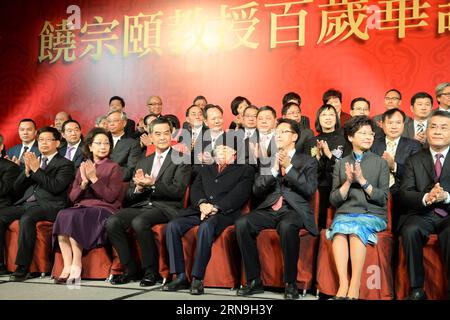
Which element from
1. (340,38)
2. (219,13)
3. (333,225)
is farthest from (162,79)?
(333,225)

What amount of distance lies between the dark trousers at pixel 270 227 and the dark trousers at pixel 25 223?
1.65 meters

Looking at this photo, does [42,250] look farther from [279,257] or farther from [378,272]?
[378,272]

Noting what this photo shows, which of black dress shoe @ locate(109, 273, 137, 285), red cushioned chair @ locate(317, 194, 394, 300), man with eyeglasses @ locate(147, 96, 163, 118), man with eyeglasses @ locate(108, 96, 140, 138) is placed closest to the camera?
red cushioned chair @ locate(317, 194, 394, 300)

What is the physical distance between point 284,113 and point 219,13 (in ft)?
7.59

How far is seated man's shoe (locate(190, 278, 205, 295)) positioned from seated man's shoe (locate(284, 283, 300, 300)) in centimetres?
55

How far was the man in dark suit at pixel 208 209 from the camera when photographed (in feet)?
12.3

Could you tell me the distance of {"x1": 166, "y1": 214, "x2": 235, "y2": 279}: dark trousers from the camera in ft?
12.2

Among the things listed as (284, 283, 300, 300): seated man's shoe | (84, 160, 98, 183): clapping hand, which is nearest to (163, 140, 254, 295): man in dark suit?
(284, 283, 300, 300): seated man's shoe

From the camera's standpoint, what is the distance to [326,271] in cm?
357

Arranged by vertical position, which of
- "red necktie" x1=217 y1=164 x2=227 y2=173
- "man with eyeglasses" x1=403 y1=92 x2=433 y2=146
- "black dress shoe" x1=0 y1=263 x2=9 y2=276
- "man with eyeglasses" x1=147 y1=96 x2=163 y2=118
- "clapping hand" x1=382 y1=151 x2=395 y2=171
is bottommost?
"black dress shoe" x1=0 y1=263 x2=9 y2=276

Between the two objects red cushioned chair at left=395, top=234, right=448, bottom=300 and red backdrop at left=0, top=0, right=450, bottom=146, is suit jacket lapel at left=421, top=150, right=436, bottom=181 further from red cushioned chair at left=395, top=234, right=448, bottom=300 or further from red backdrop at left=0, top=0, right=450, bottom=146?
red backdrop at left=0, top=0, right=450, bottom=146

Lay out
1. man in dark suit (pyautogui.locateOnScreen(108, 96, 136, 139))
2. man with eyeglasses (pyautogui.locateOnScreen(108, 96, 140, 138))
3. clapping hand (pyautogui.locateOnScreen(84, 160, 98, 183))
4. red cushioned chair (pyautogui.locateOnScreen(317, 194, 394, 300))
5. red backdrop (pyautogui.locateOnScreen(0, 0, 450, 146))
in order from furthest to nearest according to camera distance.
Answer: man in dark suit (pyautogui.locateOnScreen(108, 96, 136, 139)) → man with eyeglasses (pyautogui.locateOnScreen(108, 96, 140, 138)) → red backdrop (pyautogui.locateOnScreen(0, 0, 450, 146)) → clapping hand (pyautogui.locateOnScreen(84, 160, 98, 183)) → red cushioned chair (pyautogui.locateOnScreen(317, 194, 394, 300))

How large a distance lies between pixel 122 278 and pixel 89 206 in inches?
24.4

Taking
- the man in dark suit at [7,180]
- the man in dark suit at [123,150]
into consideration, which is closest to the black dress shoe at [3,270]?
the man in dark suit at [7,180]
